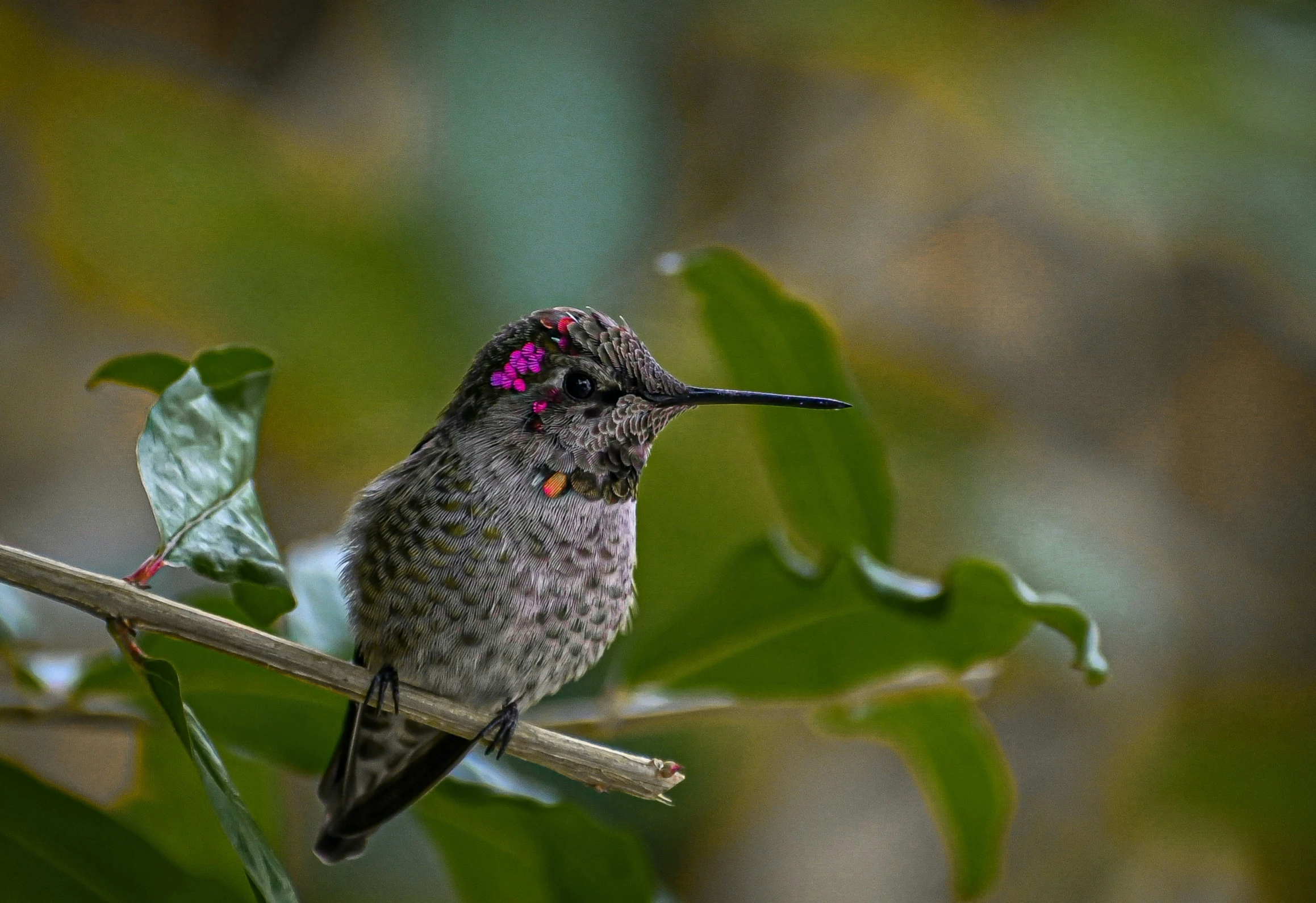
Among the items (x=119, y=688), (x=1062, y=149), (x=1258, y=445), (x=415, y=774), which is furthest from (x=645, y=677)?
(x=1258, y=445)

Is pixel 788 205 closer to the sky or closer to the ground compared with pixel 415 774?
closer to the sky

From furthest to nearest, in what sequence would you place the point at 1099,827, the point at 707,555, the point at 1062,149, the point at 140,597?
the point at 1099,827 < the point at 1062,149 < the point at 707,555 < the point at 140,597

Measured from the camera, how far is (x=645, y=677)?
1498mm

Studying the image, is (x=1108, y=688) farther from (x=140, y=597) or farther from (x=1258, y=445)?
(x=140, y=597)

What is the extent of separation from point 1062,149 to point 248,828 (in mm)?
2834

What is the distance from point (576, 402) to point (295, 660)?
1.42 ft

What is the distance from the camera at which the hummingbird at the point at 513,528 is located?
1293 millimetres

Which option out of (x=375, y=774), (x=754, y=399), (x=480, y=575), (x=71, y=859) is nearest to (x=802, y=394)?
(x=754, y=399)

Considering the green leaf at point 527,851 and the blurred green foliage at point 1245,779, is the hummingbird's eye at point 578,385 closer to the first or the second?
the green leaf at point 527,851

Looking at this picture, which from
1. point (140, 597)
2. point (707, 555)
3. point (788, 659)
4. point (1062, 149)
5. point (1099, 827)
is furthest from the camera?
point (1099, 827)

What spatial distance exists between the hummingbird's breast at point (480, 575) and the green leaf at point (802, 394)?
0.23 metres

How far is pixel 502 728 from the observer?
51.8 inches

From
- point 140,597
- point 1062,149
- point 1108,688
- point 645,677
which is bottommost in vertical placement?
point 1108,688

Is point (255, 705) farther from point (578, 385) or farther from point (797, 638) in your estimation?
point (797, 638)
